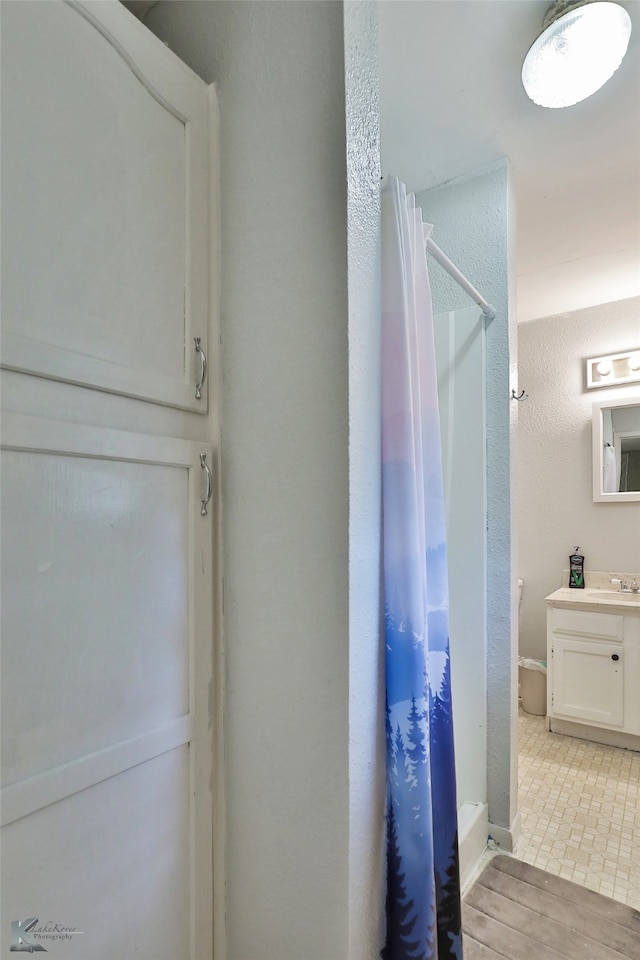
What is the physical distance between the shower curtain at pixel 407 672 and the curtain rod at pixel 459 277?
0.33 metres

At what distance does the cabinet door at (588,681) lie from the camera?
2.56 meters

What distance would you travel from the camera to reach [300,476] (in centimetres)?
98

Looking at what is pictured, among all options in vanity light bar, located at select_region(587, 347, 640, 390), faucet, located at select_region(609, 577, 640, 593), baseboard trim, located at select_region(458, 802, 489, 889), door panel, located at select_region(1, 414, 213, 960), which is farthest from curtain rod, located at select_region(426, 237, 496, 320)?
faucet, located at select_region(609, 577, 640, 593)

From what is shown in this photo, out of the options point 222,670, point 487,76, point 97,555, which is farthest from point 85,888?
point 487,76

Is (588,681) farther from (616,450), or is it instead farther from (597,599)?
(616,450)

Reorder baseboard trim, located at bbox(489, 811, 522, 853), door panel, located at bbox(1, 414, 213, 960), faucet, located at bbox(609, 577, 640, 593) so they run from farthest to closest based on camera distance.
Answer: faucet, located at bbox(609, 577, 640, 593) < baseboard trim, located at bbox(489, 811, 522, 853) < door panel, located at bbox(1, 414, 213, 960)

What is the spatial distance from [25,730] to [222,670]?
0.43m

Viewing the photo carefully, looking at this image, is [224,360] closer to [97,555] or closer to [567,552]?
[97,555]

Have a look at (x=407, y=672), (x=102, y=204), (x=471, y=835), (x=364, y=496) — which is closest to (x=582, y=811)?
(x=471, y=835)

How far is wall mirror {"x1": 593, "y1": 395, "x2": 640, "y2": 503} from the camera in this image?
3.00 meters

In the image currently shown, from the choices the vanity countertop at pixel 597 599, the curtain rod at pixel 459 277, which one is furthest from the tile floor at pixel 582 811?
the curtain rod at pixel 459 277

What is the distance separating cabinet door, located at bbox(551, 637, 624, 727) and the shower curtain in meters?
1.87

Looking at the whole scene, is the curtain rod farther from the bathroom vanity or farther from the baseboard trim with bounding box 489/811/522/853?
the baseboard trim with bounding box 489/811/522/853

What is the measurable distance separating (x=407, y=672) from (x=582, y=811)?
1.67m
